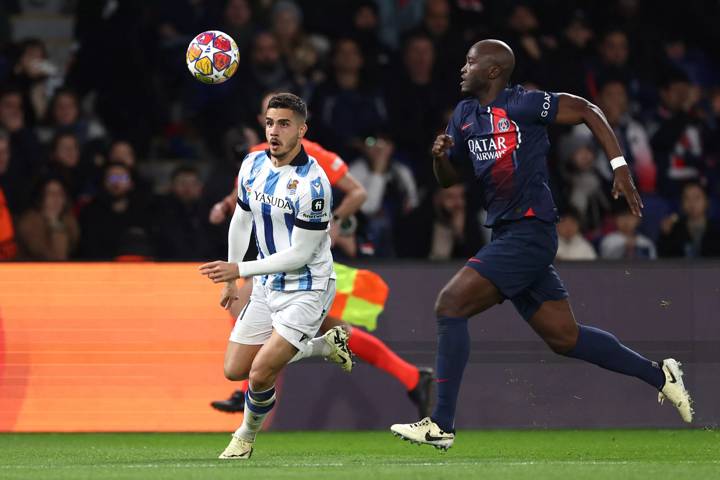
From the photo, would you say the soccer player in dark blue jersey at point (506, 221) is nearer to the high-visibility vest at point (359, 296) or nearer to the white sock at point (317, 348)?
the white sock at point (317, 348)

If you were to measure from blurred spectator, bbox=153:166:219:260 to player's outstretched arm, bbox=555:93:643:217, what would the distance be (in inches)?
184

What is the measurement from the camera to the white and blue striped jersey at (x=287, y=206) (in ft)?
25.5

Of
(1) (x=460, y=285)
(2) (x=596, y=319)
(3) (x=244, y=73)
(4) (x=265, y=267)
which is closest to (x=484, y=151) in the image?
(1) (x=460, y=285)

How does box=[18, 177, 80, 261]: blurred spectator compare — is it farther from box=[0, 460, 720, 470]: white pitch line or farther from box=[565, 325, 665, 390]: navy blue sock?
box=[565, 325, 665, 390]: navy blue sock

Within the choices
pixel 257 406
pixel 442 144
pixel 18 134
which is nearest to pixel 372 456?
pixel 257 406

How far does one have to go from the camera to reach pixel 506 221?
7.93 metres

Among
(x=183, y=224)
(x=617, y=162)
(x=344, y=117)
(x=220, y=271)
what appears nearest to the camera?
(x=220, y=271)

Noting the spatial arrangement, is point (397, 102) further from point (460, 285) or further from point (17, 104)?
point (460, 285)

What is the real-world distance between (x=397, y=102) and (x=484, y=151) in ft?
20.1

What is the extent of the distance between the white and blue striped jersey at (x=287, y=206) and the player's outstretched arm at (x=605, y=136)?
4.35 ft

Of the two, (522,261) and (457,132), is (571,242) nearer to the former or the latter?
(457,132)

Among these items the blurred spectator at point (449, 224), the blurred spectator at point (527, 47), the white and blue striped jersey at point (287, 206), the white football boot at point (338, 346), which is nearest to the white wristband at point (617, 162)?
the white and blue striped jersey at point (287, 206)

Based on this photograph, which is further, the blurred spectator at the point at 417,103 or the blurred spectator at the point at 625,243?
the blurred spectator at the point at 417,103

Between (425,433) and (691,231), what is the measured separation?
5826mm
